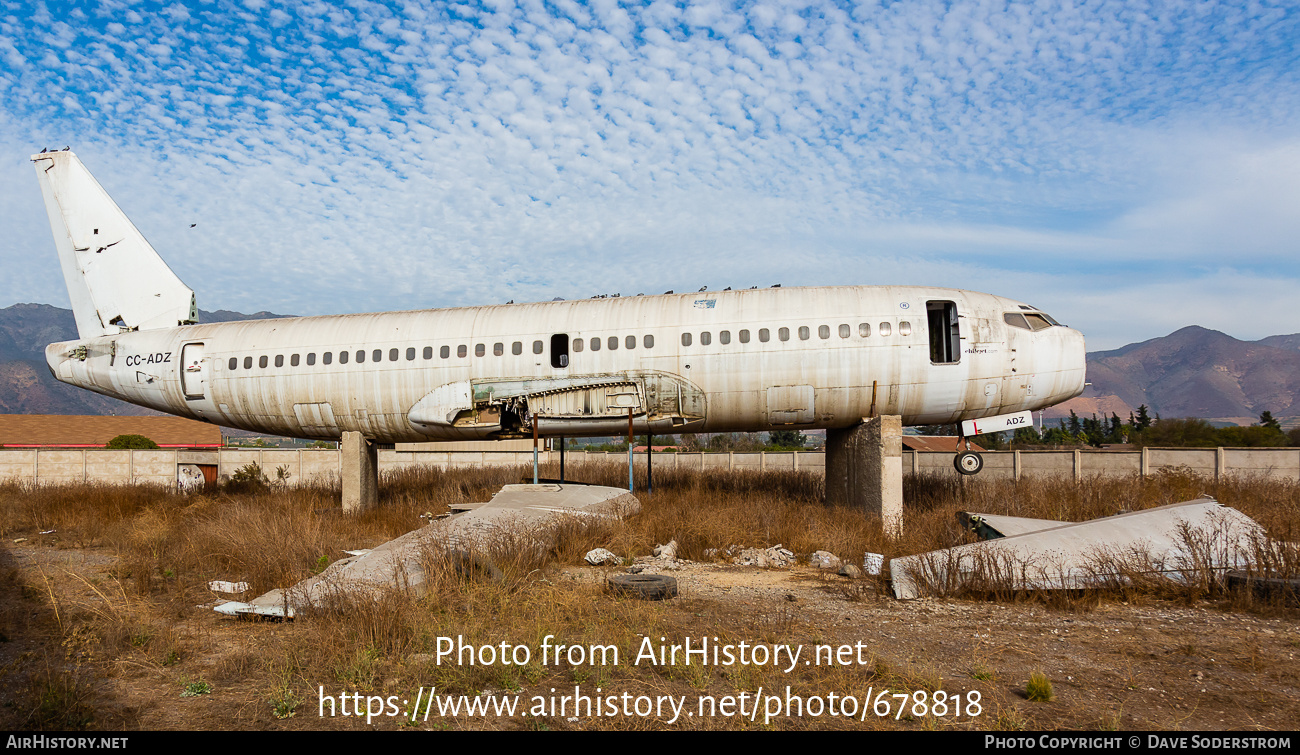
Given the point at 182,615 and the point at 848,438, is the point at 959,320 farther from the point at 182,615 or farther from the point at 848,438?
the point at 182,615

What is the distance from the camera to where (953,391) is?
52.9 feet

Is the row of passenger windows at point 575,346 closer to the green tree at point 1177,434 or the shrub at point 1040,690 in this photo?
the shrub at point 1040,690

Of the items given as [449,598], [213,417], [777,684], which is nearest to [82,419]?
[213,417]

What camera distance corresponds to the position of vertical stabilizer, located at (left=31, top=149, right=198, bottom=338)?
19156mm

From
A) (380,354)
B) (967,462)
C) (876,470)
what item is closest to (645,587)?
(876,470)

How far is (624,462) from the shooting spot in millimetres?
36156

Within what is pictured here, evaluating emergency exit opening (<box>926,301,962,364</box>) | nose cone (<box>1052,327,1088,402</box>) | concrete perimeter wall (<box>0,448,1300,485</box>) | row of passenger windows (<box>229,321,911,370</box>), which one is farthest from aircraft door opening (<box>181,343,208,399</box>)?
nose cone (<box>1052,327,1088,402</box>)

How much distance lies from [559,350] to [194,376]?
31.8 ft

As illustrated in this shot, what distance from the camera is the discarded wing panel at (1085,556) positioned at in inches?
370

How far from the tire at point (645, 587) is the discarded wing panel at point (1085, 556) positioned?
303cm

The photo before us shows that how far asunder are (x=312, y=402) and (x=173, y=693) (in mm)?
12862

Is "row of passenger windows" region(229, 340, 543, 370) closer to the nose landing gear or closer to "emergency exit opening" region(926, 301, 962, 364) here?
"emergency exit opening" region(926, 301, 962, 364)

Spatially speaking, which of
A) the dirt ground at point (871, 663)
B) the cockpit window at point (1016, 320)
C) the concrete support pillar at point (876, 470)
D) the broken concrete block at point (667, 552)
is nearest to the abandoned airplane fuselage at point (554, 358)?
the cockpit window at point (1016, 320)

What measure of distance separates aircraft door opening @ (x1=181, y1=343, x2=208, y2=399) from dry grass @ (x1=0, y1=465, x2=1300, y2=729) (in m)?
3.10
